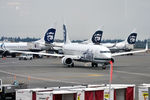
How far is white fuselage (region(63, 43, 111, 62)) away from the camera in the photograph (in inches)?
2479

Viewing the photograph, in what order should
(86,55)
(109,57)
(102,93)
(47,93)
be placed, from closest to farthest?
(47,93), (102,93), (109,57), (86,55)

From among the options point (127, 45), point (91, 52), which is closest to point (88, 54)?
point (91, 52)

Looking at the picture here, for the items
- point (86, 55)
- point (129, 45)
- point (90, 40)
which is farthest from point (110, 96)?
point (129, 45)

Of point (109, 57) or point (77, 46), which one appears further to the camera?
point (77, 46)

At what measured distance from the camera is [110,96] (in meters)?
22.0

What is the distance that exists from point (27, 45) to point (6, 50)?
24.2 feet

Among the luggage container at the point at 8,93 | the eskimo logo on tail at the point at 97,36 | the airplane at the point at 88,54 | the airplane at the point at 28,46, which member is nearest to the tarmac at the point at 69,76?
the airplane at the point at 88,54

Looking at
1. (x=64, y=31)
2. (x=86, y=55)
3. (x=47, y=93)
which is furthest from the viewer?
(x=64, y=31)

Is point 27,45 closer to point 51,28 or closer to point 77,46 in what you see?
point 51,28

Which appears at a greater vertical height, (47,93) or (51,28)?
(51,28)

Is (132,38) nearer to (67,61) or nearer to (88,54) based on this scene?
(67,61)

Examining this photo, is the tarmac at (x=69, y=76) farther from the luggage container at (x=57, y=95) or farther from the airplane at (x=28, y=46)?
the airplane at (x=28, y=46)

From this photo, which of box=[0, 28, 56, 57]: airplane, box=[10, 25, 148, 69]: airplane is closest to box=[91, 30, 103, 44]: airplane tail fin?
box=[0, 28, 56, 57]: airplane

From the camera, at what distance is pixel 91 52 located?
215 feet
